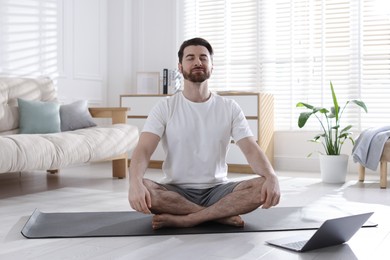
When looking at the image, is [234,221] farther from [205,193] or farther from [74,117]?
[74,117]

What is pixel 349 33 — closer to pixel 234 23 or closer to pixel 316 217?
pixel 234 23

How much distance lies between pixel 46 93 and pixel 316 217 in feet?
8.59

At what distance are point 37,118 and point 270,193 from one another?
7.85ft

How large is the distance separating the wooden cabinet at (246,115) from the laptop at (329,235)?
2649 mm

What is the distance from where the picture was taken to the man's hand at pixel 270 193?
2.22 metres

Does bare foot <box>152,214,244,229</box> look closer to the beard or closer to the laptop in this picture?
the laptop

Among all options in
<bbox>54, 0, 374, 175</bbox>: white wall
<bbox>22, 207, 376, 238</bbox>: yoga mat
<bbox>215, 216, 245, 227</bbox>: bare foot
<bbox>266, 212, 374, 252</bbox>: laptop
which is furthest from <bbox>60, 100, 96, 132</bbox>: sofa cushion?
<bbox>266, 212, 374, 252</bbox>: laptop

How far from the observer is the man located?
2383mm

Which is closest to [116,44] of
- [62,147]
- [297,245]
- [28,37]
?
[28,37]

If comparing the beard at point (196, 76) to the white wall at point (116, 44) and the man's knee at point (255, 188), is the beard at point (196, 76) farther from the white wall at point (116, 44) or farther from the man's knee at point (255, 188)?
the white wall at point (116, 44)

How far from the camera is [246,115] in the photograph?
4.84 metres

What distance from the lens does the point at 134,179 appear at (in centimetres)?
223

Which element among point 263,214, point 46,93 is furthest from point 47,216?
point 46,93

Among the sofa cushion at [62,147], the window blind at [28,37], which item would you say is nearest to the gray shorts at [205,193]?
the sofa cushion at [62,147]
